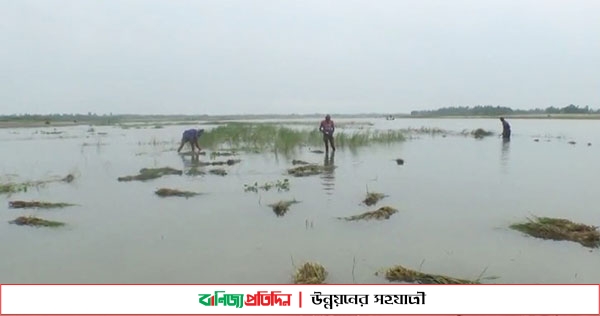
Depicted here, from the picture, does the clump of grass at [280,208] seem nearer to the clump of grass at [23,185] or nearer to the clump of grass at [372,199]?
the clump of grass at [372,199]

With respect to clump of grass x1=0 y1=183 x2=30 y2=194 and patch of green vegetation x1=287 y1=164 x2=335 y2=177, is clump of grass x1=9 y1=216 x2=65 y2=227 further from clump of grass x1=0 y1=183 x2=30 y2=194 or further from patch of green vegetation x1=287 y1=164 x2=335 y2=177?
patch of green vegetation x1=287 y1=164 x2=335 y2=177

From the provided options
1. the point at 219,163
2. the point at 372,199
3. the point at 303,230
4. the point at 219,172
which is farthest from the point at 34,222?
the point at 219,163

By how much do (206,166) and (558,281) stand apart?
11.5 meters

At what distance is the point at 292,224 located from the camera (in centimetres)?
698

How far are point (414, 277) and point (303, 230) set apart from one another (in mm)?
2377

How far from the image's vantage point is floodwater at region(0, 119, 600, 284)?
5000 mm

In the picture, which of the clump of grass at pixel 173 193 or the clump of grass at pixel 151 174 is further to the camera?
the clump of grass at pixel 151 174

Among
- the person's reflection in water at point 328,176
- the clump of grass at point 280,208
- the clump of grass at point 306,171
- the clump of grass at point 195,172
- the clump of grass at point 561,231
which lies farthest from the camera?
the clump of grass at point 195,172

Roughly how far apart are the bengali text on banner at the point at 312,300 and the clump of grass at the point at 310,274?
0.71 m

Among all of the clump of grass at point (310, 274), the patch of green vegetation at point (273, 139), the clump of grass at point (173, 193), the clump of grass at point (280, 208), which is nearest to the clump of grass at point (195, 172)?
the clump of grass at point (173, 193)

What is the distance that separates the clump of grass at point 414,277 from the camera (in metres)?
4.46

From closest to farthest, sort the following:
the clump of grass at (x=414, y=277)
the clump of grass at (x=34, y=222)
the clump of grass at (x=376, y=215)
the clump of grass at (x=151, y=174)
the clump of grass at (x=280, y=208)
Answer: the clump of grass at (x=414, y=277) → the clump of grass at (x=34, y=222) → the clump of grass at (x=376, y=215) → the clump of grass at (x=280, y=208) → the clump of grass at (x=151, y=174)

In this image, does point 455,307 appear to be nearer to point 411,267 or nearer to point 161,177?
point 411,267

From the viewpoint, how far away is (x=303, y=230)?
6.63 m
